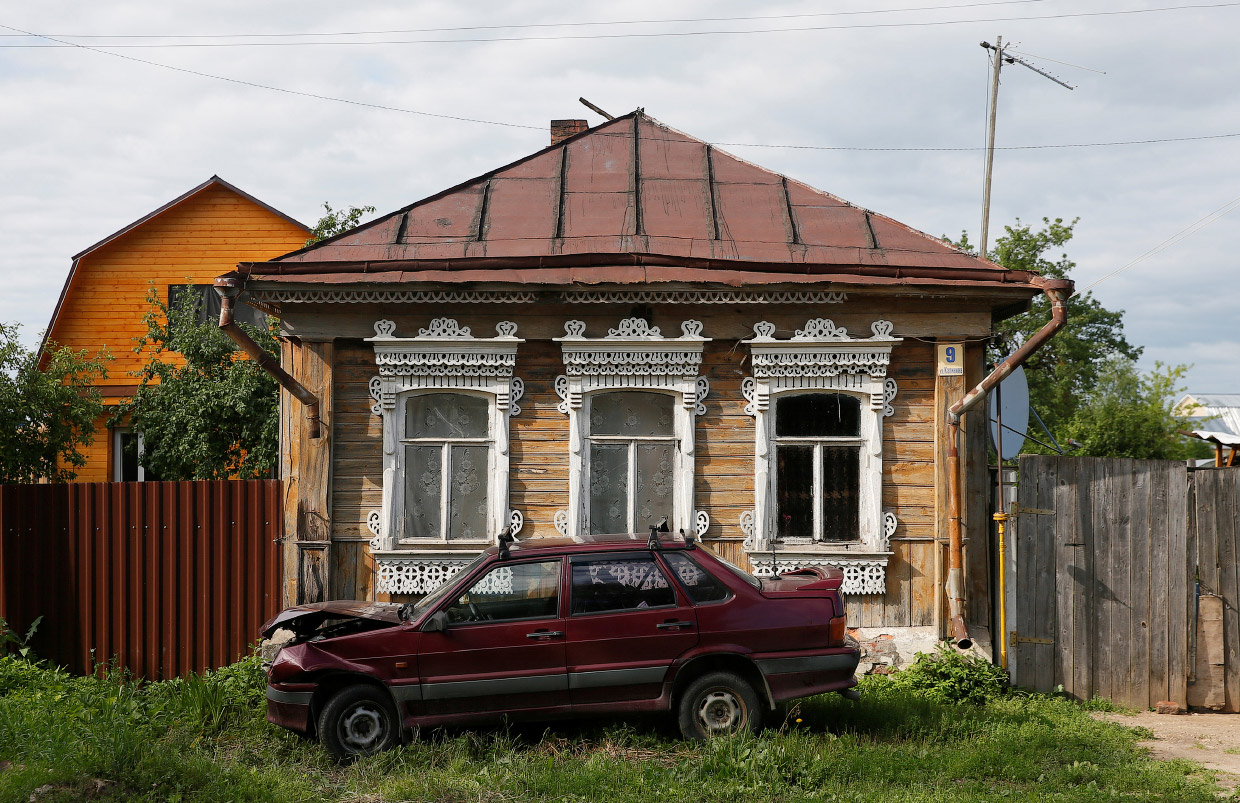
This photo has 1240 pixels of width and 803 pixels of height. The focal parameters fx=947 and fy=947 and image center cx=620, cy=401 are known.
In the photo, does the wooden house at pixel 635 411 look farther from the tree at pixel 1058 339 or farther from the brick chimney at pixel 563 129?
the tree at pixel 1058 339

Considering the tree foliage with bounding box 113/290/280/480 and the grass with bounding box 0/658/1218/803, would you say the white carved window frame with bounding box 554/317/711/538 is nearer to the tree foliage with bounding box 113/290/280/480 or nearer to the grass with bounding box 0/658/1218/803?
the grass with bounding box 0/658/1218/803

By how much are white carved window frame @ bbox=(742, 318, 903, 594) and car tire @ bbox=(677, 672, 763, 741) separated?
2.35 meters

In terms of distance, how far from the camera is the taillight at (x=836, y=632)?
6.46 meters

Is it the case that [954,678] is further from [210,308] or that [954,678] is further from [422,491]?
[210,308]

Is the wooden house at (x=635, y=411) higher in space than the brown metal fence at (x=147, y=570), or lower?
higher

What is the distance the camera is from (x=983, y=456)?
8789 mm

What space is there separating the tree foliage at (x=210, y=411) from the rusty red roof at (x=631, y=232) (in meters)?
5.85

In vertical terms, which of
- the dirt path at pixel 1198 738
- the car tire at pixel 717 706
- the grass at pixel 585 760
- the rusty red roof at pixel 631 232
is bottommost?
the dirt path at pixel 1198 738

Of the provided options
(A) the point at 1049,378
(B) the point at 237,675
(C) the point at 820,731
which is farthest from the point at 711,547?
(A) the point at 1049,378

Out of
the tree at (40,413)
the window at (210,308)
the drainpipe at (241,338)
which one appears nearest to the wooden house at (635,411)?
the drainpipe at (241,338)

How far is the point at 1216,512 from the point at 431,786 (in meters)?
6.97

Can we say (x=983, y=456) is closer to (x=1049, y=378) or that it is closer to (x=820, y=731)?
(x=820, y=731)


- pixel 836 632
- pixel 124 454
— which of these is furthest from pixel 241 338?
pixel 124 454

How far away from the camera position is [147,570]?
349 inches
